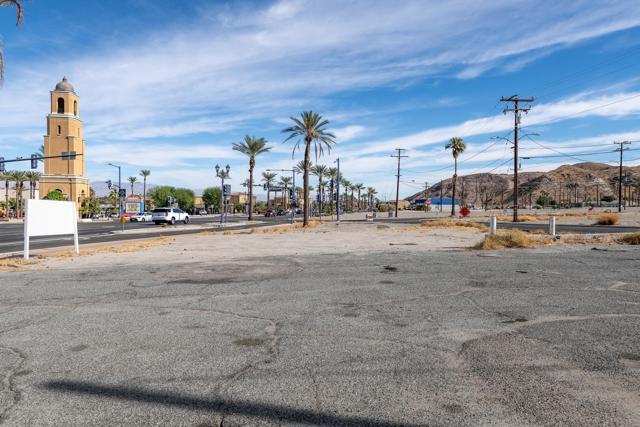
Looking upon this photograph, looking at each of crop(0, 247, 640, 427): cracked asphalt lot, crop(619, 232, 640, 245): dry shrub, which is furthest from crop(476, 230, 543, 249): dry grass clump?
crop(0, 247, 640, 427): cracked asphalt lot

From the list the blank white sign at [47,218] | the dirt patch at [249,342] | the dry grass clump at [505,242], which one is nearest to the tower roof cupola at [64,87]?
the blank white sign at [47,218]

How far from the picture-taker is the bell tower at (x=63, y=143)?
84.9m

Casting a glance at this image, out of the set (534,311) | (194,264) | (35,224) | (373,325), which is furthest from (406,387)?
(35,224)

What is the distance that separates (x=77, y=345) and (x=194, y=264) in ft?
27.3

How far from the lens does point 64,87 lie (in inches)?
3396

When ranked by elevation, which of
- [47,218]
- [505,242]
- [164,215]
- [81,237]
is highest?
[47,218]

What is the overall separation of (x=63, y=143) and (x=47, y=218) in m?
79.7

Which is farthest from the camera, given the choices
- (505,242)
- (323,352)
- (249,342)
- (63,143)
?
(63,143)

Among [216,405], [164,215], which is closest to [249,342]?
[216,405]

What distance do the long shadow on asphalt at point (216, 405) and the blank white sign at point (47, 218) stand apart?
1378 centimetres

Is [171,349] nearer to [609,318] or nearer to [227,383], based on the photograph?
[227,383]

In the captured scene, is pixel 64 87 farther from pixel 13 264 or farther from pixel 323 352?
pixel 323 352

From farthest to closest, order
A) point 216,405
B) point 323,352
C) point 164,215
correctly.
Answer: point 164,215 < point 323,352 < point 216,405

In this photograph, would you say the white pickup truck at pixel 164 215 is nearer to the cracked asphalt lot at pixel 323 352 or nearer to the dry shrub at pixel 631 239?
the cracked asphalt lot at pixel 323 352
